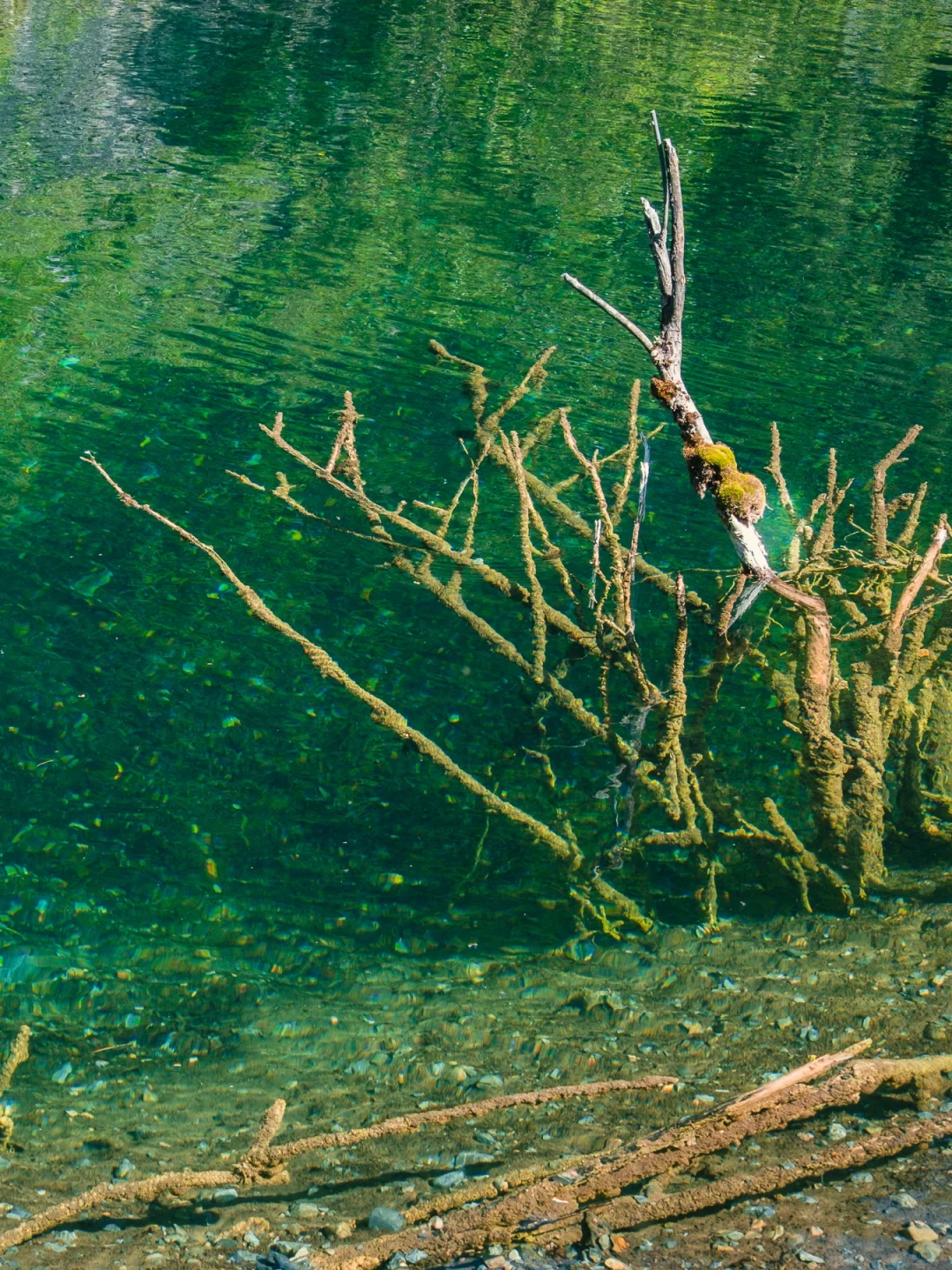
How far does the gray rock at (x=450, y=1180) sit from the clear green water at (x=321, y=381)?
4.99 feet

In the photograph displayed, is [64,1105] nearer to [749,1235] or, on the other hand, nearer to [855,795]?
[749,1235]

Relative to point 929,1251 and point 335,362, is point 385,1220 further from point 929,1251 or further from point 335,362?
point 335,362

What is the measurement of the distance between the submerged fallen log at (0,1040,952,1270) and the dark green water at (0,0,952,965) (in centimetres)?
182

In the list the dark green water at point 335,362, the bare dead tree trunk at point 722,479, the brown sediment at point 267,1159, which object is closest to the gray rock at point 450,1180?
the brown sediment at point 267,1159

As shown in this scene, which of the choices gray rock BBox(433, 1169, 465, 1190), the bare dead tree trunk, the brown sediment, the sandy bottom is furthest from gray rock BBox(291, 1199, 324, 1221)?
the bare dead tree trunk

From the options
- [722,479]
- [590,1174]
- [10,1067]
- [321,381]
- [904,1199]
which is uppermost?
[722,479]

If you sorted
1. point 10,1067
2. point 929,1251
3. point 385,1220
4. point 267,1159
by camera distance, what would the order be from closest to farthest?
point 929,1251 → point 385,1220 → point 267,1159 → point 10,1067

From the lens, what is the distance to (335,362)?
1209 centimetres

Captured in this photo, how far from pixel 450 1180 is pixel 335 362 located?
30.9 feet

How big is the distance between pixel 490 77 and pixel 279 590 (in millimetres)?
20684

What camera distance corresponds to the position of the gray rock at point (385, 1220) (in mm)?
3799

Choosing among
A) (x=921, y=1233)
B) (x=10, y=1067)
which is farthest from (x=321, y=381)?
(x=921, y=1233)

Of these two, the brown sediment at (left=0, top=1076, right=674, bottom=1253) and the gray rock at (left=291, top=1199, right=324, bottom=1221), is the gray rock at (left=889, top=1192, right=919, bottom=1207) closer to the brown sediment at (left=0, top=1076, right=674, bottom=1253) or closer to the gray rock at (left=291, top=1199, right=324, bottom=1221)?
the brown sediment at (left=0, top=1076, right=674, bottom=1253)

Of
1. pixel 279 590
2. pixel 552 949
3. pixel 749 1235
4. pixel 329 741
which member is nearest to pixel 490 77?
pixel 279 590
